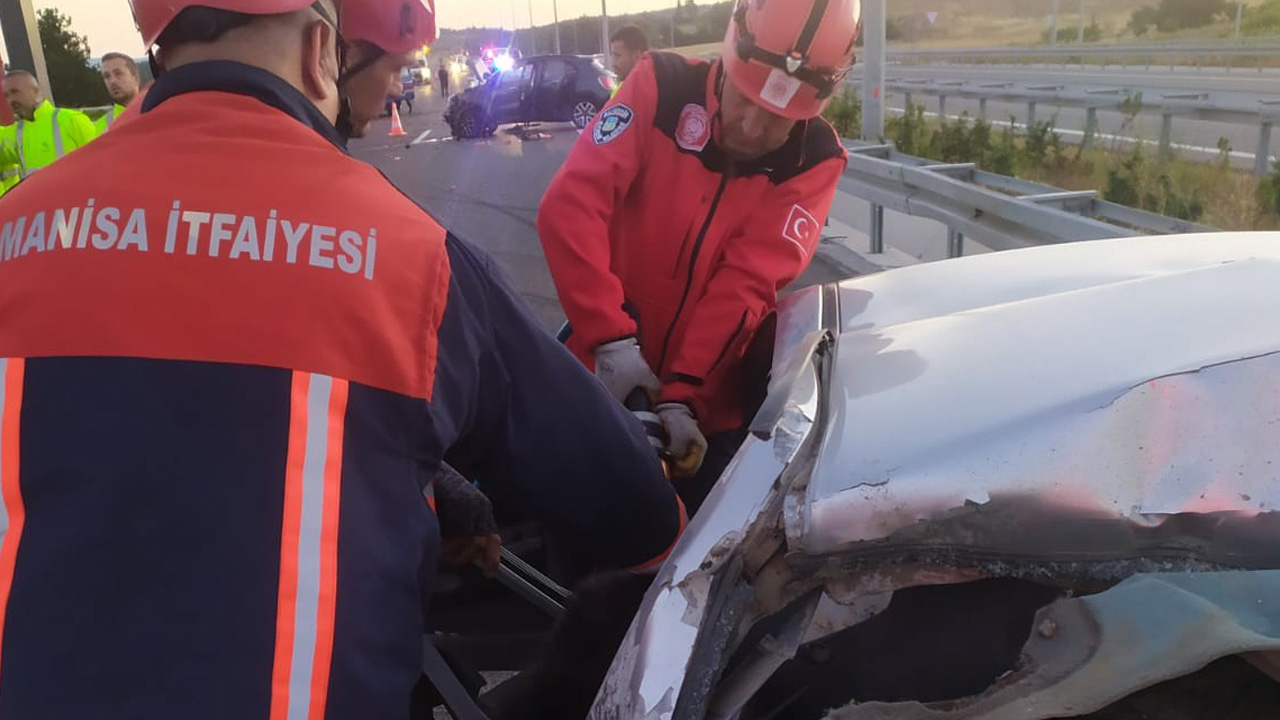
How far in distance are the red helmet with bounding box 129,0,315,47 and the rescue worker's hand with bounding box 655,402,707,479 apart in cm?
124

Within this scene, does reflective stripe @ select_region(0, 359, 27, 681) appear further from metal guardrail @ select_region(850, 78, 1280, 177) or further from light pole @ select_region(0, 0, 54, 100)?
light pole @ select_region(0, 0, 54, 100)

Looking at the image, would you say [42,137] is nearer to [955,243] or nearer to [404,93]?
[404,93]

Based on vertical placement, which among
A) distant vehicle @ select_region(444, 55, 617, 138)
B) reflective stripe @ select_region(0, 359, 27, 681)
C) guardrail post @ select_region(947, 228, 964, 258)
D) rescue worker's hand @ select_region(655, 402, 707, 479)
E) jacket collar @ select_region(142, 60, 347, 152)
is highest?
jacket collar @ select_region(142, 60, 347, 152)

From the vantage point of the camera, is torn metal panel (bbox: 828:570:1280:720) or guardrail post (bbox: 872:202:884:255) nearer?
torn metal panel (bbox: 828:570:1280:720)

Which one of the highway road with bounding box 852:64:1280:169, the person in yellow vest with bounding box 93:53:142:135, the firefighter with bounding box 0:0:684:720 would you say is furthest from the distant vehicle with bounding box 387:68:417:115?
the highway road with bounding box 852:64:1280:169

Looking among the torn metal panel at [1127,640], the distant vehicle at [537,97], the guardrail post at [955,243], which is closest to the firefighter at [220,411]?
the torn metal panel at [1127,640]

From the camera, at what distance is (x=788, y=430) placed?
1482 millimetres

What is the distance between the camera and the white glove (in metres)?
2.46

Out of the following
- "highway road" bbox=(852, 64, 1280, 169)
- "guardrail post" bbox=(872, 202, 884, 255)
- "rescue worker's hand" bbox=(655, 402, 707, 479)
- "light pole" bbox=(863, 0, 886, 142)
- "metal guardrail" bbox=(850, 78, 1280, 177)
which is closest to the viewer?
"rescue worker's hand" bbox=(655, 402, 707, 479)

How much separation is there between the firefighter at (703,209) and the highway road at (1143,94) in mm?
10305

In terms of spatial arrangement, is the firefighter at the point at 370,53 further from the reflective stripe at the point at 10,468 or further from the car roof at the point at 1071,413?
the car roof at the point at 1071,413

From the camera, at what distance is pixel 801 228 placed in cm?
265

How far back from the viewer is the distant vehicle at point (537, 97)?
74.4 feet

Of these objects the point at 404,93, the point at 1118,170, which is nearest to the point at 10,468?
the point at 404,93
